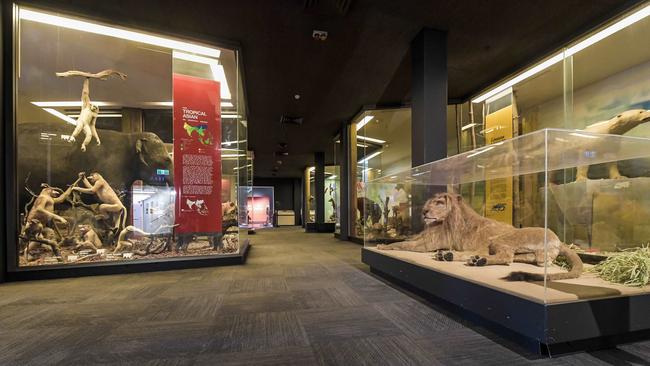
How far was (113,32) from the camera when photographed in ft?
12.6

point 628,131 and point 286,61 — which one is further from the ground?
point 286,61

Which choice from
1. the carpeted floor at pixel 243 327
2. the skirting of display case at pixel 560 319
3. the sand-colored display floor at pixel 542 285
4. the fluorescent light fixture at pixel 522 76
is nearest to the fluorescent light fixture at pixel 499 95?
the fluorescent light fixture at pixel 522 76

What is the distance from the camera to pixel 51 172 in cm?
366

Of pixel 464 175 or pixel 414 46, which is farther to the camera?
pixel 414 46

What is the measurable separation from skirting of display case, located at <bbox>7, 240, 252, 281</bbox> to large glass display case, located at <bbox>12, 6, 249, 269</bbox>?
0.10 m

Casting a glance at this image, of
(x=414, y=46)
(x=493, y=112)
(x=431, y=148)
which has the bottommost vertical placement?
(x=431, y=148)

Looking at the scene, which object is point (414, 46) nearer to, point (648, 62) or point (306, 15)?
point (306, 15)

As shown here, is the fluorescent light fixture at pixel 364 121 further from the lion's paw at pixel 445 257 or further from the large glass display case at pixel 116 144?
the lion's paw at pixel 445 257

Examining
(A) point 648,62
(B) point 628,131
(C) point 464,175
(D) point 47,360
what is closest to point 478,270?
(C) point 464,175

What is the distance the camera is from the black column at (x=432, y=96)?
143 inches

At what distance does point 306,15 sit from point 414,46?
1412 millimetres

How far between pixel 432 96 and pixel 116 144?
4.09 m

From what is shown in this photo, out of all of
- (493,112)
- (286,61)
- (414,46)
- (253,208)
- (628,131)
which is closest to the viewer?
(628,131)

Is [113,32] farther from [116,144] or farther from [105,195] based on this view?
[105,195]
